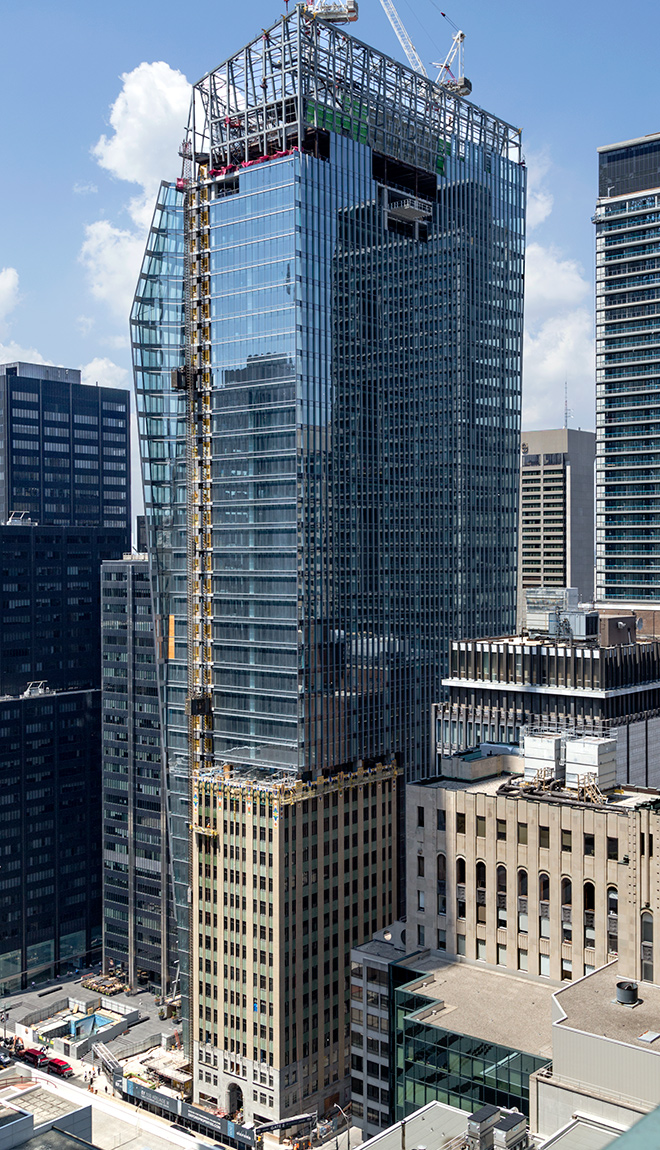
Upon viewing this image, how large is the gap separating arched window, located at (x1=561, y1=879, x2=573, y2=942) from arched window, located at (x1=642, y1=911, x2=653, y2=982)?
7.43 meters

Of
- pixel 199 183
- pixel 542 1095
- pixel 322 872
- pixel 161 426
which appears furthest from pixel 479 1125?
pixel 199 183

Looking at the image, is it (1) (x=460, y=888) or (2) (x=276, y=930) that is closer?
(1) (x=460, y=888)

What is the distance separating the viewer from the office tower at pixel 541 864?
93.3 metres

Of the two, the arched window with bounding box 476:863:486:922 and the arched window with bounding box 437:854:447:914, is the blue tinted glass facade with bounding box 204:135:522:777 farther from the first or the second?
the arched window with bounding box 476:863:486:922

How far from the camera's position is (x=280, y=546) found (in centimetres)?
16900

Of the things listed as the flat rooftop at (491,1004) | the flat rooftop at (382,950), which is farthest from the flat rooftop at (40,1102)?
the flat rooftop at (382,950)

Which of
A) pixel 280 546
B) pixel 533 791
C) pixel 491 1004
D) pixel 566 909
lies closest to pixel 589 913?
pixel 566 909

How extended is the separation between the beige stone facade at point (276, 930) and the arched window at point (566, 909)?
65.8 metres

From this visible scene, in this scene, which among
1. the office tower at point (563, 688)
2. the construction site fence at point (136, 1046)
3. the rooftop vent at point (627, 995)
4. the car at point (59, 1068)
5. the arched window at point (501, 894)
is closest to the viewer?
the rooftop vent at point (627, 995)

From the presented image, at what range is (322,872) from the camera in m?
164

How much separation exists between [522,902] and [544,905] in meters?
2.40

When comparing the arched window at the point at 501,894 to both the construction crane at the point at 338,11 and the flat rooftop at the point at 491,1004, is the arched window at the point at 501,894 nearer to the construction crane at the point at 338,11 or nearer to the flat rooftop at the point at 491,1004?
the flat rooftop at the point at 491,1004

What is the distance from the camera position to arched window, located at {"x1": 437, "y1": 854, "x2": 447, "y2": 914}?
108 meters

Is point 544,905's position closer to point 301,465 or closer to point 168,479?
point 301,465
